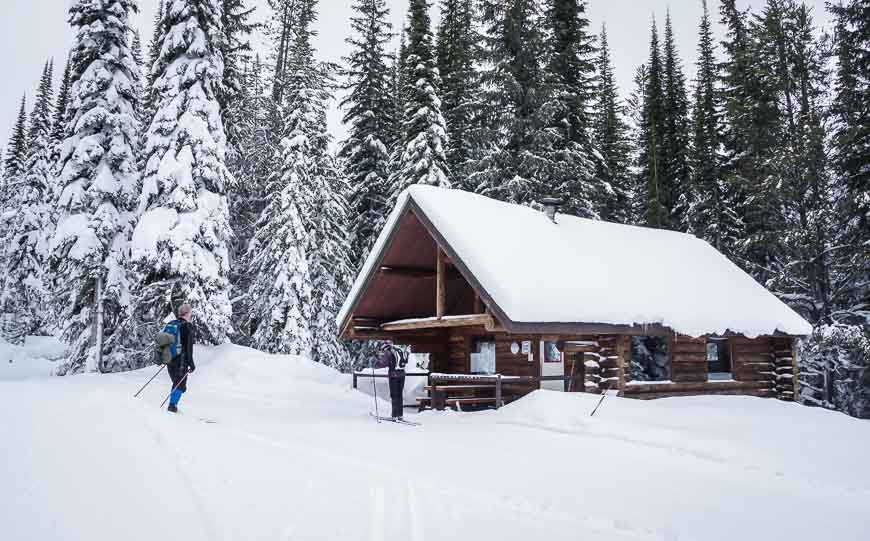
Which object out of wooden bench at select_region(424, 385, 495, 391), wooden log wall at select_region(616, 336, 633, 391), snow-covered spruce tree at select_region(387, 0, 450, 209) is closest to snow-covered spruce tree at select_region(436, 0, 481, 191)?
snow-covered spruce tree at select_region(387, 0, 450, 209)

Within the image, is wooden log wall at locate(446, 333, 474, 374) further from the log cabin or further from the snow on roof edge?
the snow on roof edge

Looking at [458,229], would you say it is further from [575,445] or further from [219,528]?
[219,528]

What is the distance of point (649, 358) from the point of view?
29.2 meters

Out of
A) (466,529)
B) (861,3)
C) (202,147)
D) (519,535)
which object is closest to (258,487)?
(466,529)

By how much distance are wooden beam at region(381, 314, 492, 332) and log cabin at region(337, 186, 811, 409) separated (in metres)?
0.04

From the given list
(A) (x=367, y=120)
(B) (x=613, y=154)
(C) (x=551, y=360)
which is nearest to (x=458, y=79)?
(A) (x=367, y=120)

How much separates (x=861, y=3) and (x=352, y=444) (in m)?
22.5

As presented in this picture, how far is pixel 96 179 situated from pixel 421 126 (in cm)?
1259

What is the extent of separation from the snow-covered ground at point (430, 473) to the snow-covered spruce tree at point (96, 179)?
8692 millimetres

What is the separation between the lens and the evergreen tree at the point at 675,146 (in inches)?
1288

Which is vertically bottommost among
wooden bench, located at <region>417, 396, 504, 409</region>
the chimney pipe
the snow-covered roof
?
wooden bench, located at <region>417, 396, 504, 409</region>

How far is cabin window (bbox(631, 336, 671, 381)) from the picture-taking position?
28.7 m

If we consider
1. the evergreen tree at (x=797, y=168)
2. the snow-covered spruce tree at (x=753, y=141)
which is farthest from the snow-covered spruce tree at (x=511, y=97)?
the evergreen tree at (x=797, y=168)

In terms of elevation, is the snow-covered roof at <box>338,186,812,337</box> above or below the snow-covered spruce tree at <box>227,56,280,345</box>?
below
